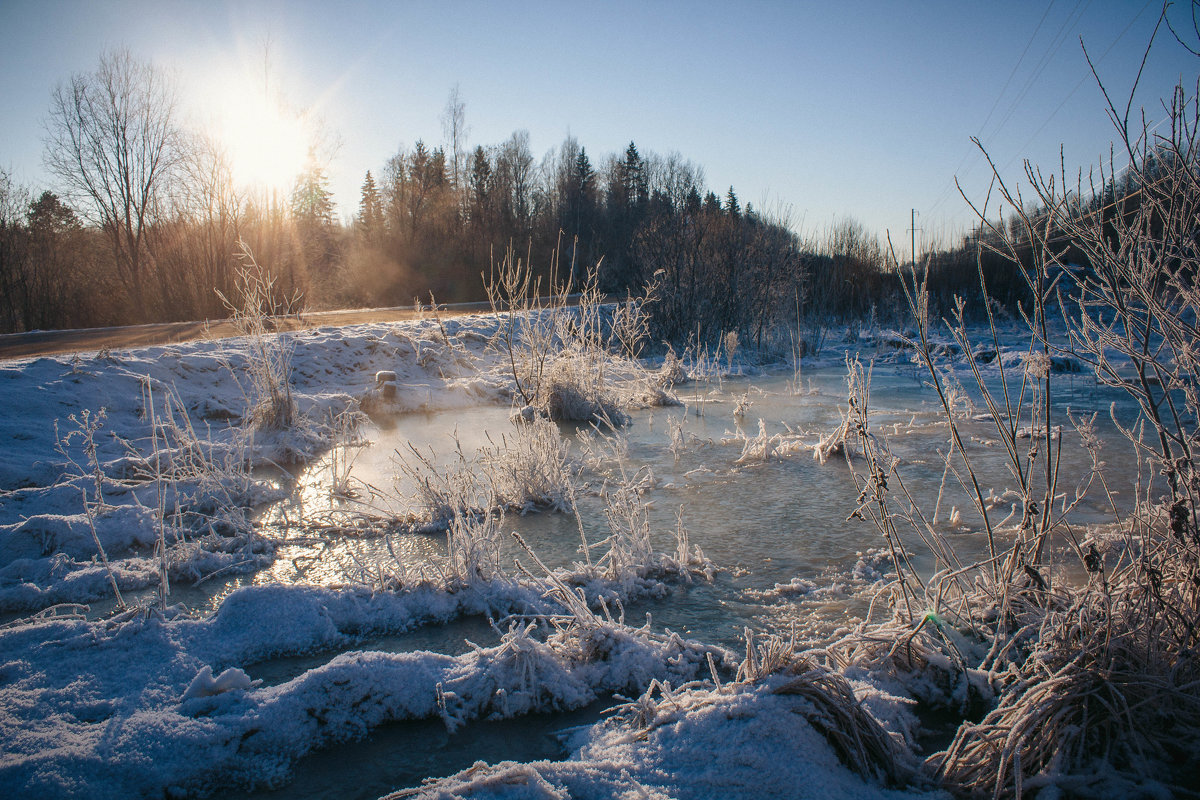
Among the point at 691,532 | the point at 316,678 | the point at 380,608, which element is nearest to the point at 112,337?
the point at 380,608

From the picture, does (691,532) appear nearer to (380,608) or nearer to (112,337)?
(380,608)

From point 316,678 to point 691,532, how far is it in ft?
9.62

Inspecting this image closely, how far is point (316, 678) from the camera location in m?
2.61

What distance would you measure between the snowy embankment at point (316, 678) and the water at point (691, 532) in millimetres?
135

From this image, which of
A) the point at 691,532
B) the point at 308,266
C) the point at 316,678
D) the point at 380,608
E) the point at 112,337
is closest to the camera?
the point at 316,678

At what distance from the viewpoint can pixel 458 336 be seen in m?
13.7

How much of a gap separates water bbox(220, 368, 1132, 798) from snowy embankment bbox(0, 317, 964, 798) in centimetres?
14

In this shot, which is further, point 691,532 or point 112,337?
point 112,337

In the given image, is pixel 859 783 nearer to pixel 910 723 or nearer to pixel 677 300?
pixel 910 723

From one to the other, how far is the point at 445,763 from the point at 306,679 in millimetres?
712

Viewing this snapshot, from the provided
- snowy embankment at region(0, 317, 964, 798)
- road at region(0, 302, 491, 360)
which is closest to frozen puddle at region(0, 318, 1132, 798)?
snowy embankment at region(0, 317, 964, 798)

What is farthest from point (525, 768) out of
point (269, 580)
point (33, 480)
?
point (33, 480)

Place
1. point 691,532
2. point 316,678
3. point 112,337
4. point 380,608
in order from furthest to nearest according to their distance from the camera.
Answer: point 112,337 → point 691,532 → point 380,608 → point 316,678

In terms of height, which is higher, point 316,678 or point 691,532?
point 316,678
